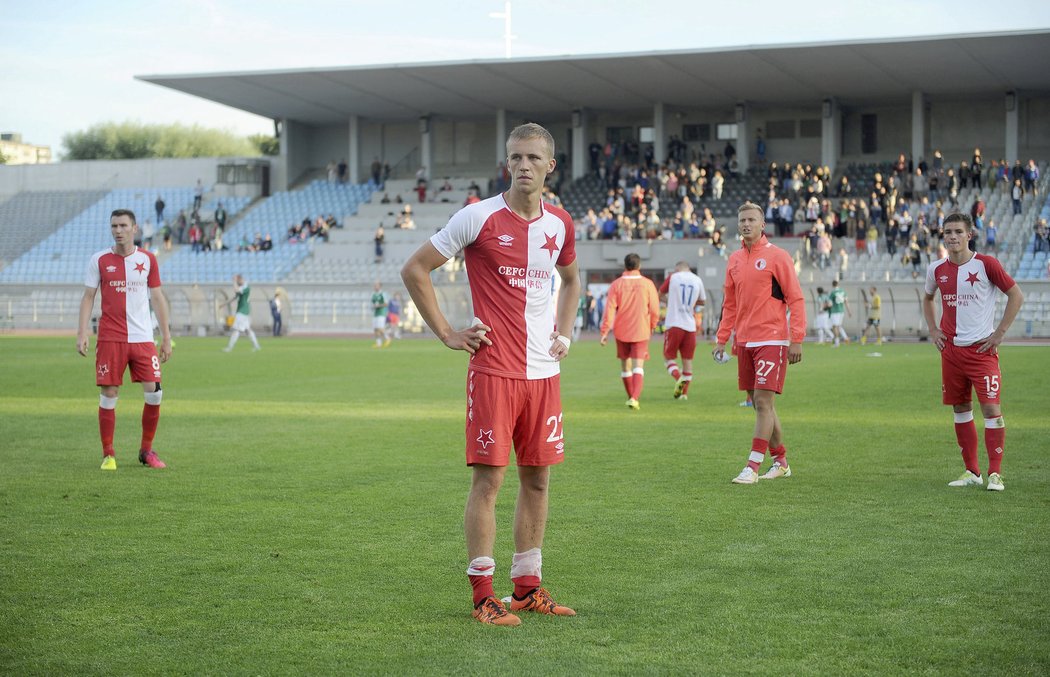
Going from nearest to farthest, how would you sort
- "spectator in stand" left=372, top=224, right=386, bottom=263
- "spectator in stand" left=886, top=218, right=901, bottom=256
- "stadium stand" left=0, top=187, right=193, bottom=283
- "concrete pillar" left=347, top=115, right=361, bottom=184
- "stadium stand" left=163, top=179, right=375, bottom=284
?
"spectator in stand" left=886, top=218, right=901, bottom=256 < "spectator in stand" left=372, top=224, right=386, bottom=263 < "stadium stand" left=163, top=179, right=375, bottom=284 < "stadium stand" left=0, top=187, right=193, bottom=283 < "concrete pillar" left=347, top=115, right=361, bottom=184

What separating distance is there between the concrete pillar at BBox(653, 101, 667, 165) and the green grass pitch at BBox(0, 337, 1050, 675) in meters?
41.8

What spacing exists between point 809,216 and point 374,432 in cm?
3486

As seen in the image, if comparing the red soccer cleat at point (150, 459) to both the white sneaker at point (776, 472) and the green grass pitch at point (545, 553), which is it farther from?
the white sneaker at point (776, 472)

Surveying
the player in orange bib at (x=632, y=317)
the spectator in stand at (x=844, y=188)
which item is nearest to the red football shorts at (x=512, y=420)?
the player in orange bib at (x=632, y=317)

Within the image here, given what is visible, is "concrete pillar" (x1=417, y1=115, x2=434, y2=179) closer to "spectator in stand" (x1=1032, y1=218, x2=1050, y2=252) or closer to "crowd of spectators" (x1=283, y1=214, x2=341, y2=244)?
"crowd of spectators" (x1=283, y1=214, x2=341, y2=244)

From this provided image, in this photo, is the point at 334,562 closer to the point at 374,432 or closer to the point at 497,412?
the point at 497,412

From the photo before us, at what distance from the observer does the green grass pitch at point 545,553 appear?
5.00 m

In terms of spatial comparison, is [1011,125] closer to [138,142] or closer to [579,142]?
[579,142]

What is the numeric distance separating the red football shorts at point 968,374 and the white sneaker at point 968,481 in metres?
0.56

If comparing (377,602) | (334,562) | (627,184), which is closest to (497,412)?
(377,602)

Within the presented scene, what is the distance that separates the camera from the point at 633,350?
54.7ft

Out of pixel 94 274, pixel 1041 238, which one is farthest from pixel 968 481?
pixel 1041 238

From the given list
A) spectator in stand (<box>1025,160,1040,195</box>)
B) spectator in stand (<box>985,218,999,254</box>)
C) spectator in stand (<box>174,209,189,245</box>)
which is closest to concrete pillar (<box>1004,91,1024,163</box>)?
spectator in stand (<box>1025,160,1040,195</box>)

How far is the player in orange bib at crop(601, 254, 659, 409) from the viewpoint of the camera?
1666 centimetres
